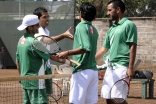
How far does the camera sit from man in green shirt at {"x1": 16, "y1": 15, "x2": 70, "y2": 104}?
5938 mm

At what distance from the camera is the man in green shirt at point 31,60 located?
19.5ft

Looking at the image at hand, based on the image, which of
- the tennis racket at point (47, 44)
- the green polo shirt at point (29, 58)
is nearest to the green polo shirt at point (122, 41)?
the tennis racket at point (47, 44)

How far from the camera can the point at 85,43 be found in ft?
19.4

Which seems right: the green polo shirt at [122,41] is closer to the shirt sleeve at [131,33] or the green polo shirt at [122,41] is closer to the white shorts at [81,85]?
the shirt sleeve at [131,33]

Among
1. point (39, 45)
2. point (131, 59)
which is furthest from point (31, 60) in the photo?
point (131, 59)

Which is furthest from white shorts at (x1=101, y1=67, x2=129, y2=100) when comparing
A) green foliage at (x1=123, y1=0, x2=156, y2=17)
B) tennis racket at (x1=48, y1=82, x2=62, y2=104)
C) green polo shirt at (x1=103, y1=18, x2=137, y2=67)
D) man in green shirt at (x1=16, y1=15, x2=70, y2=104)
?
green foliage at (x1=123, y1=0, x2=156, y2=17)

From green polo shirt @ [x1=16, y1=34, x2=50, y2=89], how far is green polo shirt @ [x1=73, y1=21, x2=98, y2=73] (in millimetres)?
432

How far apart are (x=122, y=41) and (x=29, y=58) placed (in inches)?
49.2

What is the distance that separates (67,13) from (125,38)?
16741 millimetres

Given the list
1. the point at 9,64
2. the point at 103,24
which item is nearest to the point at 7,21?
the point at 9,64

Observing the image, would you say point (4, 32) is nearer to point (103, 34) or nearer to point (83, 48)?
point (103, 34)

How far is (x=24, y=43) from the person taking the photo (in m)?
5.96

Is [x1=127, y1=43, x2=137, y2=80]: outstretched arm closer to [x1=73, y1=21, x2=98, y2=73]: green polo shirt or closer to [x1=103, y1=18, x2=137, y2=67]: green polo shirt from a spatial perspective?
[x1=103, y1=18, x2=137, y2=67]: green polo shirt

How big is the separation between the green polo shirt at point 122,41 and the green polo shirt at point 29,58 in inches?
37.2
